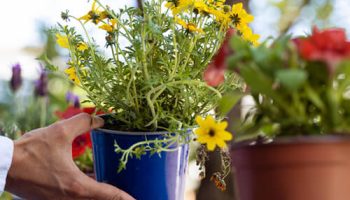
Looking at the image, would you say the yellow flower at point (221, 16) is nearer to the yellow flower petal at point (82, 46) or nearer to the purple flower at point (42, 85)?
the yellow flower petal at point (82, 46)

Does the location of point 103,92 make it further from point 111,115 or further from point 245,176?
point 245,176

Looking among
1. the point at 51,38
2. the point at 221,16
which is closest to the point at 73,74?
the point at 221,16

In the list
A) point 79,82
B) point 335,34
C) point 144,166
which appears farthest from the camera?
point 79,82

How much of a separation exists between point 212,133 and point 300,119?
0.18m

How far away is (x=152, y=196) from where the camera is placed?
2.74ft

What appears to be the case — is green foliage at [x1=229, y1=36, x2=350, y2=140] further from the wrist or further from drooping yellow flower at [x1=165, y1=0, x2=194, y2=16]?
the wrist

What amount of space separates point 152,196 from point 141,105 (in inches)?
5.7

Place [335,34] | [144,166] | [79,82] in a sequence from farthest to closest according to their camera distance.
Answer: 1. [79,82]
2. [144,166]
3. [335,34]

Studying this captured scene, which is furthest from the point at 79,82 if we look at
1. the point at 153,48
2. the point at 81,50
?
the point at 153,48

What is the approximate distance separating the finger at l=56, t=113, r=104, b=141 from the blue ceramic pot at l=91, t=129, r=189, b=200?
0.01 metres

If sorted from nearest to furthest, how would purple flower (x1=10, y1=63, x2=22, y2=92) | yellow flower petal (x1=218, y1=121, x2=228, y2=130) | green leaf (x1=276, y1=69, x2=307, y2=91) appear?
green leaf (x1=276, y1=69, x2=307, y2=91)
yellow flower petal (x1=218, y1=121, x2=228, y2=130)
purple flower (x1=10, y1=63, x2=22, y2=92)

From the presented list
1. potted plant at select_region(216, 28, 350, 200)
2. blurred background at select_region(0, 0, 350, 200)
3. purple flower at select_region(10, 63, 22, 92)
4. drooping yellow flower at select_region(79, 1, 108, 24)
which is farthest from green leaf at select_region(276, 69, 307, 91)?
purple flower at select_region(10, 63, 22, 92)

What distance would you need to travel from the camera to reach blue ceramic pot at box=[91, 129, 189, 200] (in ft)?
2.68

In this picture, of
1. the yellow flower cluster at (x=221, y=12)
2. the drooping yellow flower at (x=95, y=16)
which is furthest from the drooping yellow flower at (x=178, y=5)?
the drooping yellow flower at (x=95, y=16)
